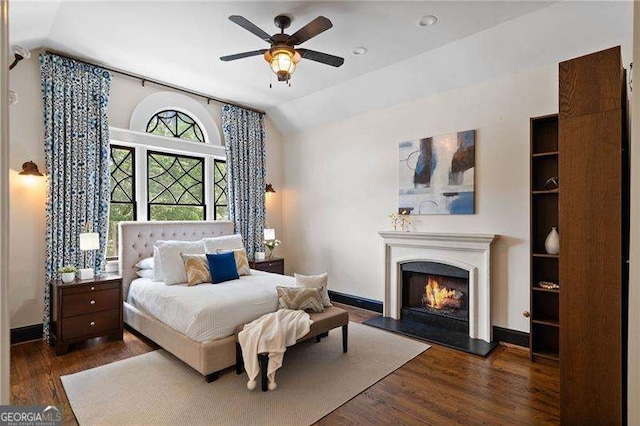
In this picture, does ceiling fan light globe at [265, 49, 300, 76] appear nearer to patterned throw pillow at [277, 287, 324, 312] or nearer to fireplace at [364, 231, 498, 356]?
patterned throw pillow at [277, 287, 324, 312]

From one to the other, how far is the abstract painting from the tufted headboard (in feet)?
10.1

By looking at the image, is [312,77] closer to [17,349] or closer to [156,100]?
[156,100]

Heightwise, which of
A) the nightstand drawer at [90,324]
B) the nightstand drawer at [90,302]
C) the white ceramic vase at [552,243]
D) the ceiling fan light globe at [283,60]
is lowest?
the nightstand drawer at [90,324]

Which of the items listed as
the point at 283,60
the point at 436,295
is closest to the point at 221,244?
the point at 283,60

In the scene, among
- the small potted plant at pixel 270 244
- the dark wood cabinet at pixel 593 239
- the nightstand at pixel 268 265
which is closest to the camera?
the dark wood cabinet at pixel 593 239

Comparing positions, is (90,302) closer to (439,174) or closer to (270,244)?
(270,244)

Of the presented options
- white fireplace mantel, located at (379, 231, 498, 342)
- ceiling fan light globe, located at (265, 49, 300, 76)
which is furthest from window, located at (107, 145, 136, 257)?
white fireplace mantel, located at (379, 231, 498, 342)

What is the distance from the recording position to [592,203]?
2047mm

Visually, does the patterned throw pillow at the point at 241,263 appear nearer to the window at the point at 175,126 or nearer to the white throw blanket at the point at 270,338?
the white throw blanket at the point at 270,338

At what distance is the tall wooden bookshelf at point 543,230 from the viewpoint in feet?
11.3

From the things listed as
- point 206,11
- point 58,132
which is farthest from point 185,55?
point 58,132

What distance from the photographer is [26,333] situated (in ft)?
12.3

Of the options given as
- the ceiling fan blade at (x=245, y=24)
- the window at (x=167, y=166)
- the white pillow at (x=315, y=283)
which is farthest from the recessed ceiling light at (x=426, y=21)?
the window at (x=167, y=166)

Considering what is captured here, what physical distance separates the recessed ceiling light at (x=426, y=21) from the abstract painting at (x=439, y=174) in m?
1.41
